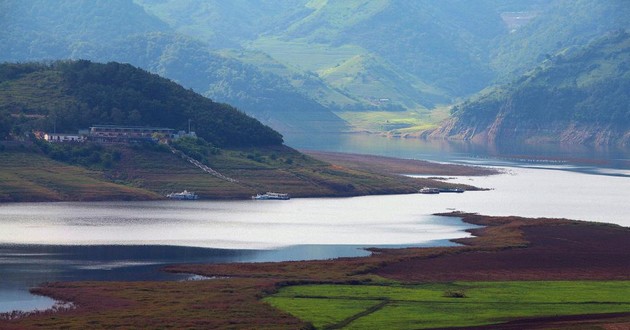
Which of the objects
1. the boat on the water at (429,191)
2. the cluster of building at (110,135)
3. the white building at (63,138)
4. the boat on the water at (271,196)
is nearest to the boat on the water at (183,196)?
the boat on the water at (271,196)

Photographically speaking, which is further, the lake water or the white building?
the white building

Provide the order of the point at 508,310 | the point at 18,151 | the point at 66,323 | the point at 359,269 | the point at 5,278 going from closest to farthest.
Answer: the point at 66,323, the point at 508,310, the point at 5,278, the point at 359,269, the point at 18,151

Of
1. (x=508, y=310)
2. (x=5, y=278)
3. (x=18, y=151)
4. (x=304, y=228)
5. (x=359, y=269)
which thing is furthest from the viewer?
(x=18, y=151)

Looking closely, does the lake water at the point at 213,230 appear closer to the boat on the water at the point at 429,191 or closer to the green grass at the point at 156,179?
the green grass at the point at 156,179

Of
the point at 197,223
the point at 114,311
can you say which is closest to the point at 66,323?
the point at 114,311

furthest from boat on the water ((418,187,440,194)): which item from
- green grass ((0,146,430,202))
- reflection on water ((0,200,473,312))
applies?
reflection on water ((0,200,473,312))

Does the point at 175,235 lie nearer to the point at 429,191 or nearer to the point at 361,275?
the point at 361,275

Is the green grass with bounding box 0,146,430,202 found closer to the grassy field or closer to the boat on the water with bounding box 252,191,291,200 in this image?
the grassy field

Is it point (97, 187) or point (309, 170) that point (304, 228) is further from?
point (309, 170)
